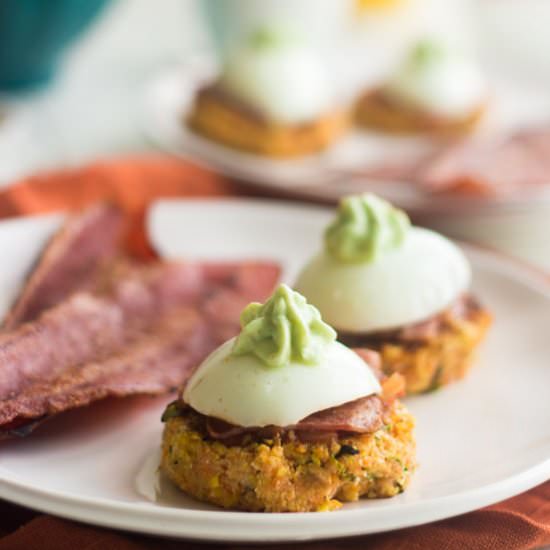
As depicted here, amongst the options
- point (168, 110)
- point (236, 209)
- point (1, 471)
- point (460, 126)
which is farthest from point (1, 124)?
point (1, 471)

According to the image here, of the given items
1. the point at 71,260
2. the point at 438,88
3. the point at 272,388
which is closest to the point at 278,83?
the point at 438,88

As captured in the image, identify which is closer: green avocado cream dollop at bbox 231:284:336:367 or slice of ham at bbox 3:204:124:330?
green avocado cream dollop at bbox 231:284:336:367

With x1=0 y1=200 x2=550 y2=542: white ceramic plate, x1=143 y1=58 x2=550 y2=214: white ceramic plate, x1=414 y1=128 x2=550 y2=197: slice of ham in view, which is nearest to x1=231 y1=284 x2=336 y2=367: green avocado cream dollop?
x1=0 y1=200 x2=550 y2=542: white ceramic plate

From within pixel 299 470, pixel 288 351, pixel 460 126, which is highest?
pixel 288 351

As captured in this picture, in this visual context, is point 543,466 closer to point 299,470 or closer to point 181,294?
point 299,470

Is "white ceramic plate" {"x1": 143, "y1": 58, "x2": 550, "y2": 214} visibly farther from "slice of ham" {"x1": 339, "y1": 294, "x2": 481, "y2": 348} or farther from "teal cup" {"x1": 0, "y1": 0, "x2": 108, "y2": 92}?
"slice of ham" {"x1": 339, "y1": 294, "x2": 481, "y2": 348}

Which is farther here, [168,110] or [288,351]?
[168,110]

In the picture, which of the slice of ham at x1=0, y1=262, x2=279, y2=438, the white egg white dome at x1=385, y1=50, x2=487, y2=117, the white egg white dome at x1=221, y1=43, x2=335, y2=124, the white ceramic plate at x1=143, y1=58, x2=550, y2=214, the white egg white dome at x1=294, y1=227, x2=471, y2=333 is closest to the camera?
the slice of ham at x1=0, y1=262, x2=279, y2=438
